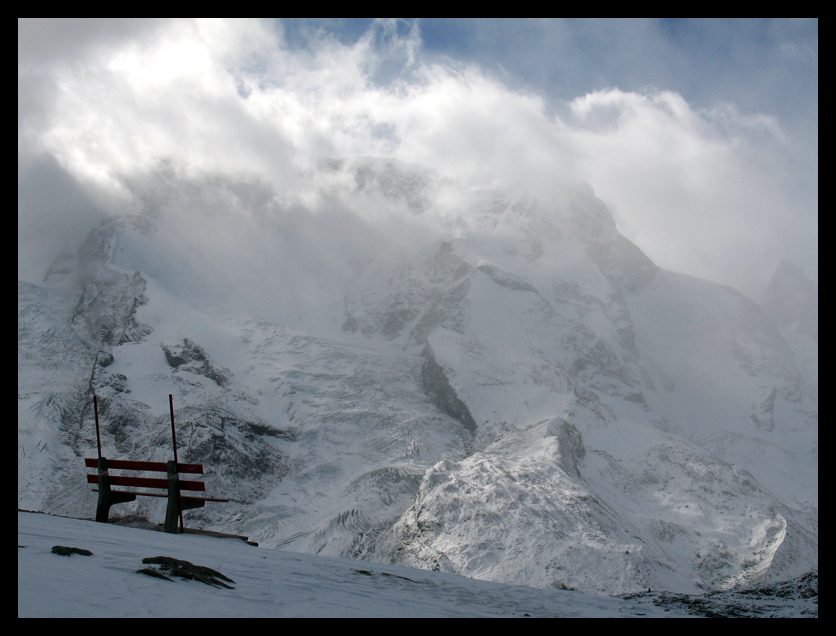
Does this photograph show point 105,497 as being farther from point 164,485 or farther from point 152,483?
point 164,485

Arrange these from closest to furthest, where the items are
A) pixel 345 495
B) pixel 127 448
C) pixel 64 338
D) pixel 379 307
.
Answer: pixel 345 495
pixel 127 448
pixel 64 338
pixel 379 307

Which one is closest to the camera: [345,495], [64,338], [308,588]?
[308,588]

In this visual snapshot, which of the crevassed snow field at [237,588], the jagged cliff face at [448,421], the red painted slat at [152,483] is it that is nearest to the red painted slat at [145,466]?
the red painted slat at [152,483]

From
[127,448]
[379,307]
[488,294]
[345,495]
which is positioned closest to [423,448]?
[345,495]

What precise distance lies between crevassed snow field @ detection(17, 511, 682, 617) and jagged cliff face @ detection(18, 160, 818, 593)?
5941 cm

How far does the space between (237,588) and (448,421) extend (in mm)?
113219

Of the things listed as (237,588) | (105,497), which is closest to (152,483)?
(105,497)

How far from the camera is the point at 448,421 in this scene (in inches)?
4811

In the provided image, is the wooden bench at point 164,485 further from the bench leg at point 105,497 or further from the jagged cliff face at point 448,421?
the jagged cliff face at point 448,421

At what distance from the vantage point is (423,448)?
366 feet

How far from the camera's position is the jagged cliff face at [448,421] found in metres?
81.7
